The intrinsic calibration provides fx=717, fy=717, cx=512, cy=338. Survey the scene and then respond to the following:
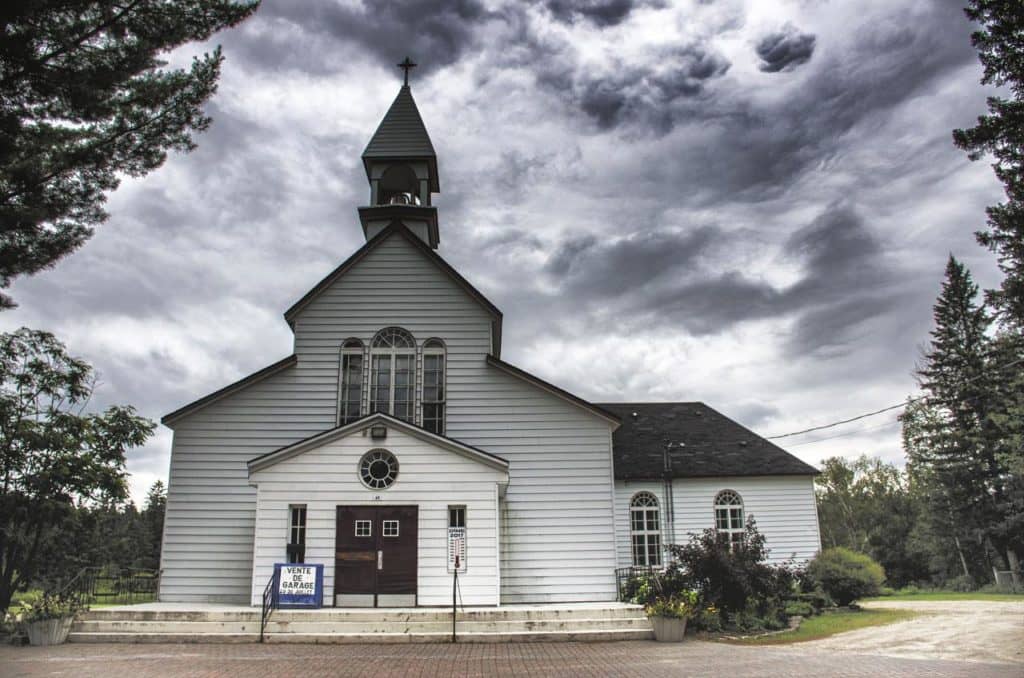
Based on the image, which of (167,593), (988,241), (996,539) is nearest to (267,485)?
(167,593)

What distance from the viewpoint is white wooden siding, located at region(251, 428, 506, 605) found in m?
16.2

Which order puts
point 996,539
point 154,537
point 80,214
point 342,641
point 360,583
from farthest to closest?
1. point 154,537
2. point 996,539
3. point 360,583
4. point 342,641
5. point 80,214

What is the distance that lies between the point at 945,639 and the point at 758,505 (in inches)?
383

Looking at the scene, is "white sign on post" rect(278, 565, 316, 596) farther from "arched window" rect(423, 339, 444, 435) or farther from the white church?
"arched window" rect(423, 339, 444, 435)

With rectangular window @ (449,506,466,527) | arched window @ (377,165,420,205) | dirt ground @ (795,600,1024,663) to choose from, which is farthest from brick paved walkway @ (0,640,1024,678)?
arched window @ (377,165,420,205)

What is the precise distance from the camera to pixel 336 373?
19500 mm

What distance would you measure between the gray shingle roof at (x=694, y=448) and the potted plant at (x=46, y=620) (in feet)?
50.7

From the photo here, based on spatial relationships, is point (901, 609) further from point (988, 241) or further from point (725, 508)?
point (988, 241)

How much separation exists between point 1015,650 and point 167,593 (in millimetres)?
17903

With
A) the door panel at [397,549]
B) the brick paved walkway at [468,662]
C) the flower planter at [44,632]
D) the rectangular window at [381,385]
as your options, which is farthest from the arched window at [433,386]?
the flower planter at [44,632]

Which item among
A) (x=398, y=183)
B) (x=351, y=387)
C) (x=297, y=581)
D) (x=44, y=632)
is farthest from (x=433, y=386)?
(x=44, y=632)

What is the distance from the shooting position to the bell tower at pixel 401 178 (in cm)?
2319

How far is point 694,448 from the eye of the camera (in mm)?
25047

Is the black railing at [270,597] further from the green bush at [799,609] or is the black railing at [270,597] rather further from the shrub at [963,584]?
the shrub at [963,584]
